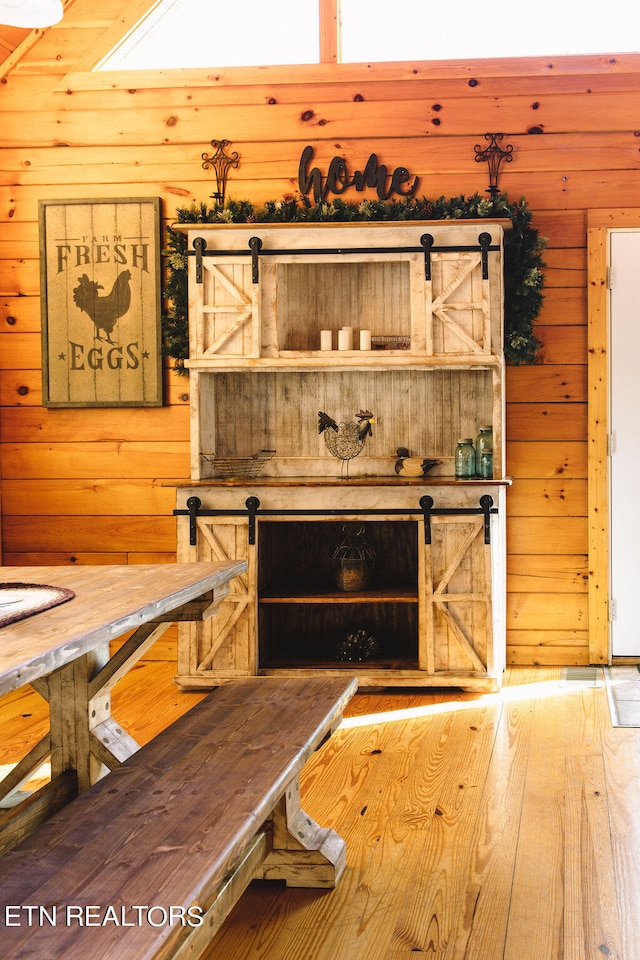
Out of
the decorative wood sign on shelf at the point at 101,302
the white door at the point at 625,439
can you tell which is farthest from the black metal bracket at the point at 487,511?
the decorative wood sign on shelf at the point at 101,302

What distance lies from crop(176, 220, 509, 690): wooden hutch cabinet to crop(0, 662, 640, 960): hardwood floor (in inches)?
13.4

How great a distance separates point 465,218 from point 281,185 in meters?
0.94

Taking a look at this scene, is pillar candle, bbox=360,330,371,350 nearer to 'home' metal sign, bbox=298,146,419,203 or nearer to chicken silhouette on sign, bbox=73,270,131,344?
'home' metal sign, bbox=298,146,419,203

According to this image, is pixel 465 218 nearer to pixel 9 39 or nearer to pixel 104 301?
pixel 104 301

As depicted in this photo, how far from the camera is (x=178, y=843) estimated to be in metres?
1.60

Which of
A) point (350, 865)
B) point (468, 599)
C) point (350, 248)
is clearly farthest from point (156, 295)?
point (350, 865)

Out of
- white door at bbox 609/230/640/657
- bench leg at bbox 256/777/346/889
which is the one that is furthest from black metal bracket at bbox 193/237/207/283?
bench leg at bbox 256/777/346/889

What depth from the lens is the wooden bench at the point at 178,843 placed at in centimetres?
135

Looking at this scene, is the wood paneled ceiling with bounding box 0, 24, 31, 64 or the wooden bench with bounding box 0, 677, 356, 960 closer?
the wooden bench with bounding box 0, 677, 356, 960

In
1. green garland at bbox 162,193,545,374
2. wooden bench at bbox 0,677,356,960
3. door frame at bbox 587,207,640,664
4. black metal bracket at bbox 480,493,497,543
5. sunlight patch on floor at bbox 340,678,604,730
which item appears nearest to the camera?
wooden bench at bbox 0,677,356,960

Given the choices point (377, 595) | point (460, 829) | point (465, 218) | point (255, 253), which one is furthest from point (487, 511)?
point (460, 829)

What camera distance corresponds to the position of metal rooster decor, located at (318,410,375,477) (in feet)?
14.5

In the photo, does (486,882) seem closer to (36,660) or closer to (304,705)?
(304,705)

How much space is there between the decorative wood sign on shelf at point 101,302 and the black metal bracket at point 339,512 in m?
0.84
